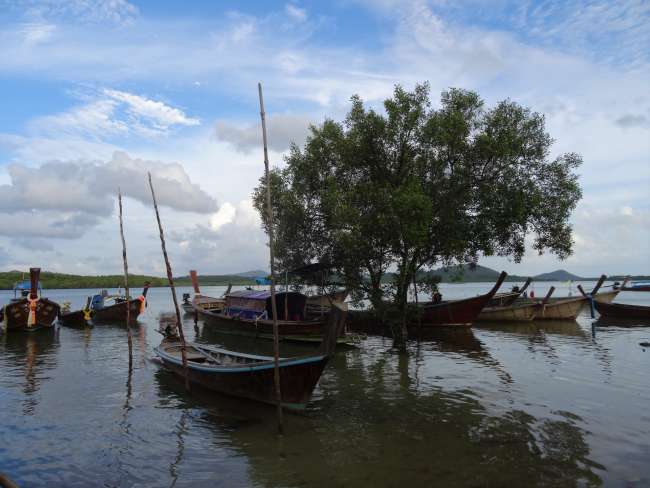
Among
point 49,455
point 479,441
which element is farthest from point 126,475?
point 479,441

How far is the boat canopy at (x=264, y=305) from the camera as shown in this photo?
1011 inches

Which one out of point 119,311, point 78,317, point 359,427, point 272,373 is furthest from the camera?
point 119,311

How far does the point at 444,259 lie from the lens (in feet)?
75.0

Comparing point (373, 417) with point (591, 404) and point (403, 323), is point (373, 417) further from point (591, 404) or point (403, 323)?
point (403, 323)

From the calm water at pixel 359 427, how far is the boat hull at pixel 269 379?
42 centimetres

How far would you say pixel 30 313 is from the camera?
3102 cm

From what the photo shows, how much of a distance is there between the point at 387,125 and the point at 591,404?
14671mm

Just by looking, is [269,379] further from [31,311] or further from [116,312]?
[116,312]

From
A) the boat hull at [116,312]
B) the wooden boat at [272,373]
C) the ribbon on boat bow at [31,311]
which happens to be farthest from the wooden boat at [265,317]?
the ribbon on boat bow at [31,311]

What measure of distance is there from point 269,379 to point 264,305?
15.7 metres

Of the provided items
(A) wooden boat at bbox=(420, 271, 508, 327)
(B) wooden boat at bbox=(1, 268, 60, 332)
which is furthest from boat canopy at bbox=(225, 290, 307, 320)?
(B) wooden boat at bbox=(1, 268, 60, 332)

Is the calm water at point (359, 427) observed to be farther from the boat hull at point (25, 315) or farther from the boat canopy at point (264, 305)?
the boat hull at point (25, 315)

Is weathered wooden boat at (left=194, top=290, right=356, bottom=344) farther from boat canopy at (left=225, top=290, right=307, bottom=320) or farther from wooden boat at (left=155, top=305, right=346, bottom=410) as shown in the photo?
wooden boat at (left=155, top=305, right=346, bottom=410)

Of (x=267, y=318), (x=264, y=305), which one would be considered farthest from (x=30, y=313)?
(x=267, y=318)
